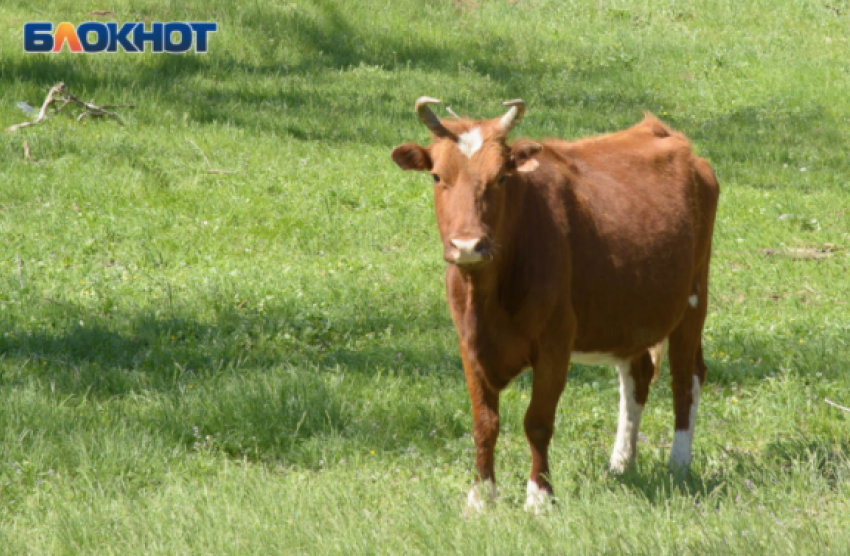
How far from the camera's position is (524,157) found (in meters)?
5.21

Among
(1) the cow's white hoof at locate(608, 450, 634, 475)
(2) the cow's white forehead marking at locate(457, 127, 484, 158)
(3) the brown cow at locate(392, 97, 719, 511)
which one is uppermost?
(2) the cow's white forehead marking at locate(457, 127, 484, 158)

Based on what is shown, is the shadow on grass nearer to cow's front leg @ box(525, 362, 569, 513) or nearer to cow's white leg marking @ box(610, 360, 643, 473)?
cow's white leg marking @ box(610, 360, 643, 473)

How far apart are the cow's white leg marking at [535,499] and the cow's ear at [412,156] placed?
1875mm

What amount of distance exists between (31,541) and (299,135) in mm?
9802

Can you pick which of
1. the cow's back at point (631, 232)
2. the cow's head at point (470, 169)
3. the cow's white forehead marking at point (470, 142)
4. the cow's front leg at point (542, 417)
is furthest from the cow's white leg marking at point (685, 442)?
the cow's white forehead marking at point (470, 142)

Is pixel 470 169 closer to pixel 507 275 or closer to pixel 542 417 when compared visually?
pixel 507 275

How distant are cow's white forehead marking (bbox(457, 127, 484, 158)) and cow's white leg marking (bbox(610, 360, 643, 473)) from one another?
6.71 feet

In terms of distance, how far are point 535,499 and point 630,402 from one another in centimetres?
147

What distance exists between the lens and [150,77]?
50.2 feet

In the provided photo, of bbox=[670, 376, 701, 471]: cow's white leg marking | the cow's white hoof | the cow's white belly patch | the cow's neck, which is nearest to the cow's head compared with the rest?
the cow's neck

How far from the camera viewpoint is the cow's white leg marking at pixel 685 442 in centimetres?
605

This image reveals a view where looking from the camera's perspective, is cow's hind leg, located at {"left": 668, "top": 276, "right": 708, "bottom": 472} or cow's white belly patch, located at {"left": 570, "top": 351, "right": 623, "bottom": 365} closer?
cow's white belly patch, located at {"left": 570, "top": 351, "right": 623, "bottom": 365}

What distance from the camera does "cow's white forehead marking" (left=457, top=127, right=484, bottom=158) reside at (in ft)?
16.6

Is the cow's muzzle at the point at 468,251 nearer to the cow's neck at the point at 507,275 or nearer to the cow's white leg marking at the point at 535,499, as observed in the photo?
the cow's neck at the point at 507,275
